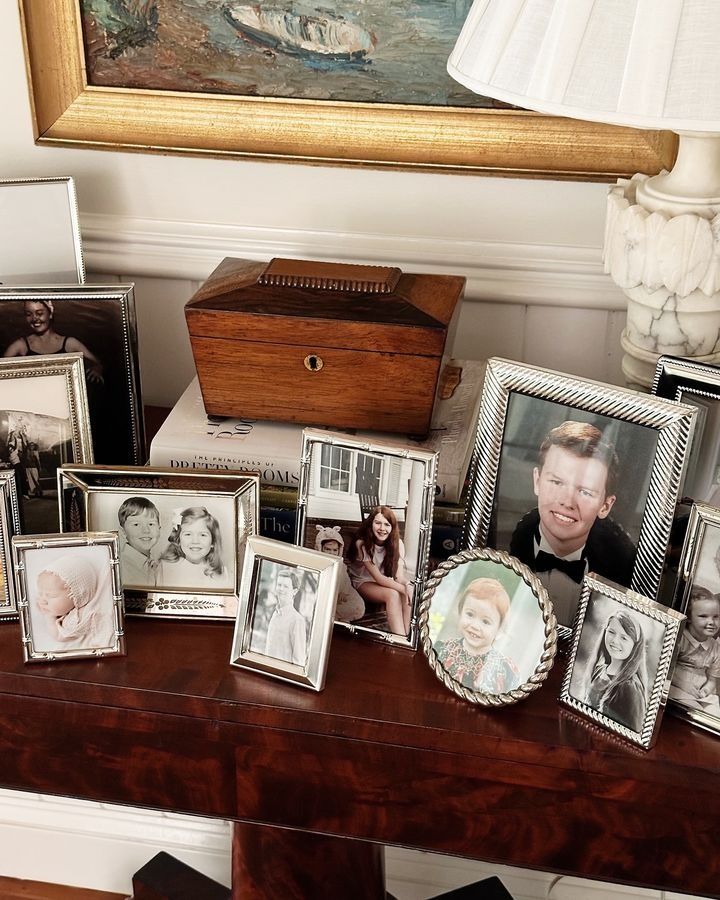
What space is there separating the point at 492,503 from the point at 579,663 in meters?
0.16

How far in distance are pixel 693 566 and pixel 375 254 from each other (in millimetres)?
545

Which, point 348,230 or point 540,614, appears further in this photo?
point 348,230

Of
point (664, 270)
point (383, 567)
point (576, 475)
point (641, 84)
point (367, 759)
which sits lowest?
point (367, 759)

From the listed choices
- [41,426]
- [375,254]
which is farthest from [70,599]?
[375,254]

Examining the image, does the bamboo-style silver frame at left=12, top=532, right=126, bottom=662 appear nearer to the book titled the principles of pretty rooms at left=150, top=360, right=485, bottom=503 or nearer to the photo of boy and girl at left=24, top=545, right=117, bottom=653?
the photo of boy and girl at left=24, top=545, right=117, bottom=653

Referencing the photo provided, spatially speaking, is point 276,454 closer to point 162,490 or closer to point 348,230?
point 162,490

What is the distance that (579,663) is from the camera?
0.83 m

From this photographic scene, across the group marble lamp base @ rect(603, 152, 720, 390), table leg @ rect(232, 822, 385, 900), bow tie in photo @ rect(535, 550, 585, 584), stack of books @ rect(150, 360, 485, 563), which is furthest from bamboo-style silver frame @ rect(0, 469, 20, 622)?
marble lamp base @ rect(603, 152, 720, 390)

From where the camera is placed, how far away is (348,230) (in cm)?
115

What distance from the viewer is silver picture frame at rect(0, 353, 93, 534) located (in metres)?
0.94

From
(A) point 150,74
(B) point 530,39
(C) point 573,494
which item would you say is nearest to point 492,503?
(C) point 573,494

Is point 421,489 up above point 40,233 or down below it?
below

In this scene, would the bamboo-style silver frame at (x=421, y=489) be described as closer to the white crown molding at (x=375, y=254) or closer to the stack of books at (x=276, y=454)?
the stack of books at (x=276, y=454)

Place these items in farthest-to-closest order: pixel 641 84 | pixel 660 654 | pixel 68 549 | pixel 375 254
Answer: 1. pixel 375 254
2. pixel 68 549
3. pixel 660 654
4. pixel 641 84
